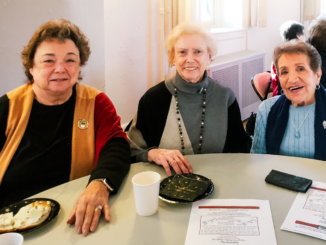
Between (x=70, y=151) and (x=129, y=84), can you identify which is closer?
(x=70, y=151)

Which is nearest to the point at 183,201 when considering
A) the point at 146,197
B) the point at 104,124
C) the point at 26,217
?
the point at 146,197

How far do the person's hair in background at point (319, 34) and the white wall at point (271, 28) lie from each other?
186cm

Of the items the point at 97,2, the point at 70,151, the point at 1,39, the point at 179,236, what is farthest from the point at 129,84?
the point at 179,236

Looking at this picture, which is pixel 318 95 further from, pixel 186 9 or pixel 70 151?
pixel 186 9

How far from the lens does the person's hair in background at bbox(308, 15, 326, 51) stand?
7.40 feet

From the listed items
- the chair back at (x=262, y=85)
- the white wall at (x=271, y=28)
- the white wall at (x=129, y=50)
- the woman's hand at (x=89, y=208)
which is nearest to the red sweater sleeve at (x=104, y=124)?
the woman's hand at (x=89, y=208)

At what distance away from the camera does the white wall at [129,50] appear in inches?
94.0

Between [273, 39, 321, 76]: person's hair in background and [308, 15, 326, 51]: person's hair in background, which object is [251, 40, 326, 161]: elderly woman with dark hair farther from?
[308, 15, 326, 51]: person's hair in background

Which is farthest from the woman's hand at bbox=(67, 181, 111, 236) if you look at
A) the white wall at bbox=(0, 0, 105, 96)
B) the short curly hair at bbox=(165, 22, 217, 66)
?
the short curly hair at bbox=(165, 22, 217, 66)

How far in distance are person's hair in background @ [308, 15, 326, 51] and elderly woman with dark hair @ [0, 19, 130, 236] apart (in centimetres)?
176

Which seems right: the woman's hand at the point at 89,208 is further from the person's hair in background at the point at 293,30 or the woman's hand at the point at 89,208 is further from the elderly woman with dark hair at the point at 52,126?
the person's hair in background at the point at 293,30

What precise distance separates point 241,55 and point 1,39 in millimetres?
2805

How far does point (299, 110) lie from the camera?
1464 mm

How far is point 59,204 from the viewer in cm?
96
